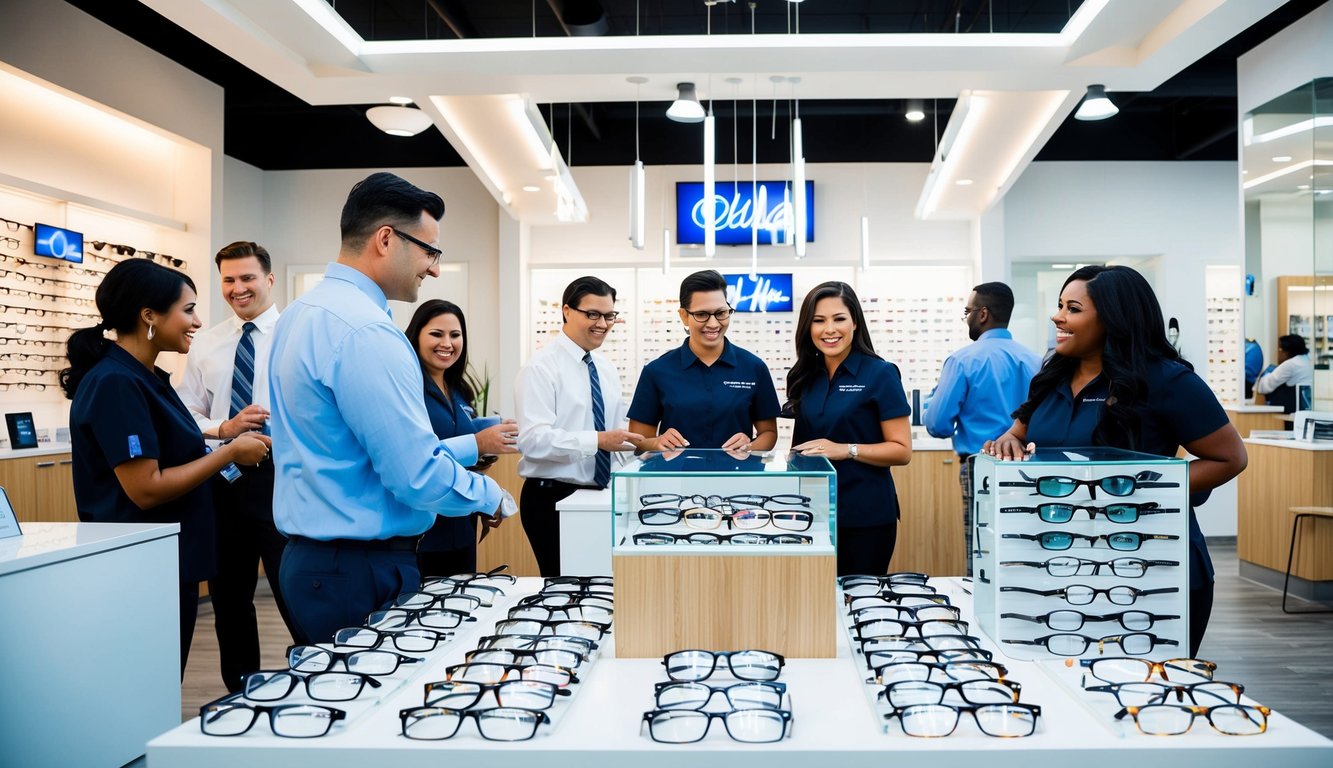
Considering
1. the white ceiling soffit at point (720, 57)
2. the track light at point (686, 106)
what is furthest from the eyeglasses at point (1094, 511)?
the track light at point (686, 106)

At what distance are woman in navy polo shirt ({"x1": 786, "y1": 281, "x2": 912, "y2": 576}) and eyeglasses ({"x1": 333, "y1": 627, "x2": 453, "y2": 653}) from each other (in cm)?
152

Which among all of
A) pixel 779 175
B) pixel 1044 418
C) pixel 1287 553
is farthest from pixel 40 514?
pixel 1287 553

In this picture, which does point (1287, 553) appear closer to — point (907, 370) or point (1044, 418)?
point (907, 370)

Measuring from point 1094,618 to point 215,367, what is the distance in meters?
3.41

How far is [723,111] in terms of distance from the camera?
909 centimetres

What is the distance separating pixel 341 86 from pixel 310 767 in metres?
4.87

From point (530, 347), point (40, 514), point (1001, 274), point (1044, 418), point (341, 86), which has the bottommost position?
point (40, 514)

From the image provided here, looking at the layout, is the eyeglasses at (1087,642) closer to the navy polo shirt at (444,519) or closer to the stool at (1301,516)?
the navy polo shirt at (444,519)

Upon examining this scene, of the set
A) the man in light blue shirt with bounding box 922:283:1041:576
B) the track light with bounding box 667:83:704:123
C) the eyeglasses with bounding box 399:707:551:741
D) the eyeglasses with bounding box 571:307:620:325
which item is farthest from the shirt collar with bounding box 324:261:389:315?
the track light with bounding box 667:83:704:123

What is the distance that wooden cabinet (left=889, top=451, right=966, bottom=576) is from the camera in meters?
6.05

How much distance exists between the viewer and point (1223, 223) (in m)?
9.01

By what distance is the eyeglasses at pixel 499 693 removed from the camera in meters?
Answer: 1.38

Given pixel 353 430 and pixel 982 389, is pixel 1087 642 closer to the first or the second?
pixel 353 430

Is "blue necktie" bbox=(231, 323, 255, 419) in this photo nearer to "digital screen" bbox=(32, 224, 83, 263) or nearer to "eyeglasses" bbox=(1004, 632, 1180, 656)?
"eyeglasses" bbox=(1004, 632, 1180, 656)
